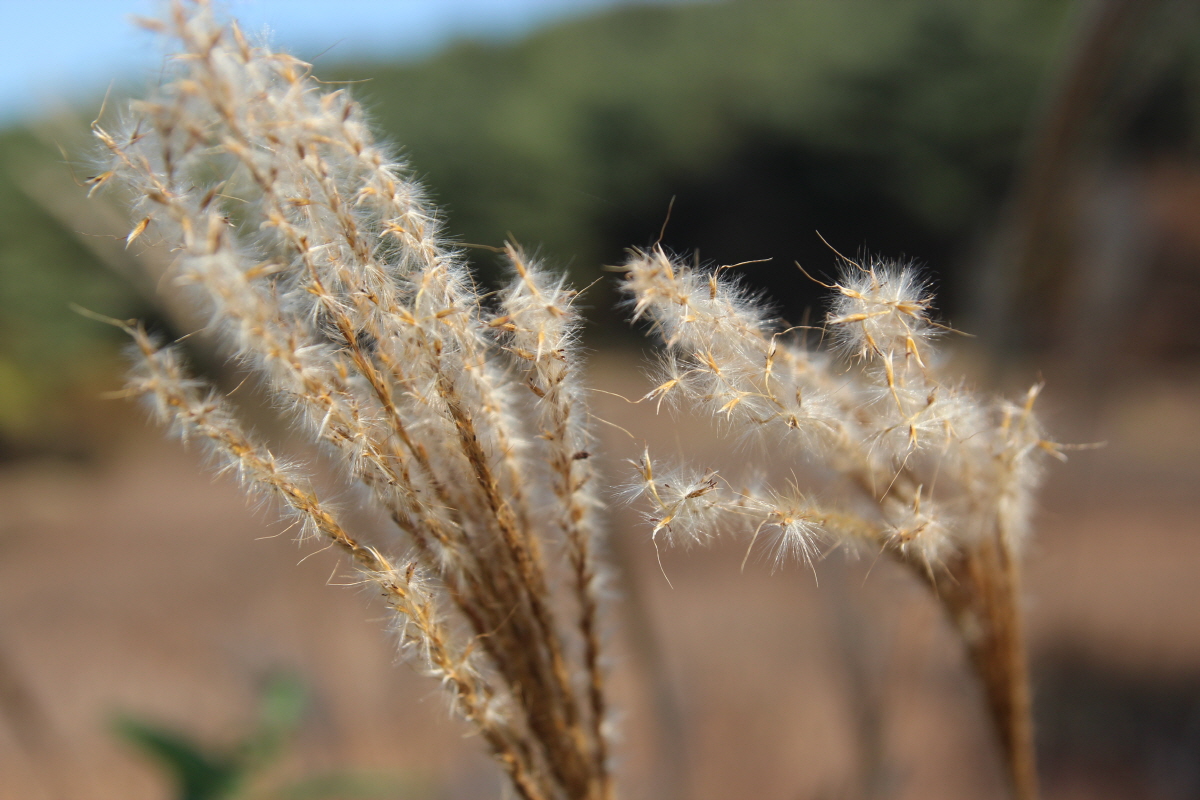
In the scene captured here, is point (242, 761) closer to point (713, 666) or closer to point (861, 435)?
point (861, 435)

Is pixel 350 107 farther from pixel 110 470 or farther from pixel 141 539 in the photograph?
pixel 110 470

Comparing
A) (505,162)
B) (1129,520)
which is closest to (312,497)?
(1129,520)

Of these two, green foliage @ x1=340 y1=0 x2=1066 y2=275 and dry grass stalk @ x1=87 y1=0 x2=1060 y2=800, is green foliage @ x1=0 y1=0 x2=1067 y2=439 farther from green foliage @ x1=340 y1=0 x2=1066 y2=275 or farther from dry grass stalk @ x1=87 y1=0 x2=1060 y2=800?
dry grass stalk @ x1=87 y1=0 x2=1060 y2=800

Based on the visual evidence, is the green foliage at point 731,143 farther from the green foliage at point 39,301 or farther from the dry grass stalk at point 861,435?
the dry grass stalk at point 861,435

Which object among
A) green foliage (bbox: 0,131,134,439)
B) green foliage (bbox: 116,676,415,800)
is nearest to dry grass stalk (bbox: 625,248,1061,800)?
green foliage (bbox: 116,676,415,800)

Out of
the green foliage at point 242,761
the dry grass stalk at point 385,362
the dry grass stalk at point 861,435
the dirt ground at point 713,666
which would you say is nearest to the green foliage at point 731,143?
the dirt ground at point 713,666

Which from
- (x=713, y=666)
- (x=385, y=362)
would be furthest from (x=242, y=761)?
(x=713, y=666)
